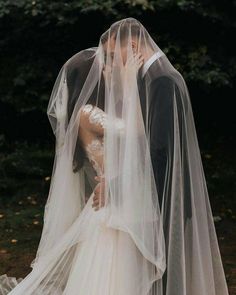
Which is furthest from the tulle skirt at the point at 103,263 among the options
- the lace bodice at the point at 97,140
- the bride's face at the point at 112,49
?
the bride's face at the point at 112,49

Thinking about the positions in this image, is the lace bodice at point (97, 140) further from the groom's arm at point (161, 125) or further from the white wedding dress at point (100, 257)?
the groom's arm at point (161, 125)

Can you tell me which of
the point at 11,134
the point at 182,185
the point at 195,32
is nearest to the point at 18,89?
the point at 11,134

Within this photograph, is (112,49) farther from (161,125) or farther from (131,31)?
(161,125)

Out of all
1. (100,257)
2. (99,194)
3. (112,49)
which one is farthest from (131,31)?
(100,257)

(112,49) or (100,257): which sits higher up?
(112,49)

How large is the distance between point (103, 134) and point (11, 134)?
5.12m

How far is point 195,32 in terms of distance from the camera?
21.1 feet

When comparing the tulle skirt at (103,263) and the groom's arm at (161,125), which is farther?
the tulle skirt at (103,263)

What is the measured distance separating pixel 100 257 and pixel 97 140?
1.79ft

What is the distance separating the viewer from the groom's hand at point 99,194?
119 inches

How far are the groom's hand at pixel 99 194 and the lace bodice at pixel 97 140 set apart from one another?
0.19 ft

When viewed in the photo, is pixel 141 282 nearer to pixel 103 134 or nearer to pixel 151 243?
pixel 151 243

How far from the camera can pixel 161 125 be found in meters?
2.87

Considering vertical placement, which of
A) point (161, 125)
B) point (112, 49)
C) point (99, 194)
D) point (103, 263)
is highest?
point (112, 49)
